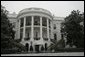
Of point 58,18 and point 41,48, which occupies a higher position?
point 58,18

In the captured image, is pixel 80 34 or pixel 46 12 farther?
pixel 46 12

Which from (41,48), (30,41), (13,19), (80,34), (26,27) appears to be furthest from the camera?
(13,19)

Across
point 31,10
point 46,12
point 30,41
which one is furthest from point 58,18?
point 30,41

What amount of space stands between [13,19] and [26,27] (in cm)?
802

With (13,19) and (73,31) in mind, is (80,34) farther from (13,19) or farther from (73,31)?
(13,19)

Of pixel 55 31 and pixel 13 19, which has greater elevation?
pixel 13 19

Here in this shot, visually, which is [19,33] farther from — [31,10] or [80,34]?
[80,34]

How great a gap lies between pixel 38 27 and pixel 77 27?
12.3 m

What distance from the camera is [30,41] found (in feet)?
117

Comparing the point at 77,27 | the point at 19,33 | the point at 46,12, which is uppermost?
the point at 46,12

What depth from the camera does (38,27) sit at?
3931 centimetres

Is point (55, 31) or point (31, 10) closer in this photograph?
point (31, 10)

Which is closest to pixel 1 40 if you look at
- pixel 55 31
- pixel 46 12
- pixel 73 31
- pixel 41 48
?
pixel 41 48

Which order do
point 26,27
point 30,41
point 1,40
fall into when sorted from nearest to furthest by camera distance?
1. point 1,40
2. point 30,41
3. point 26,27
